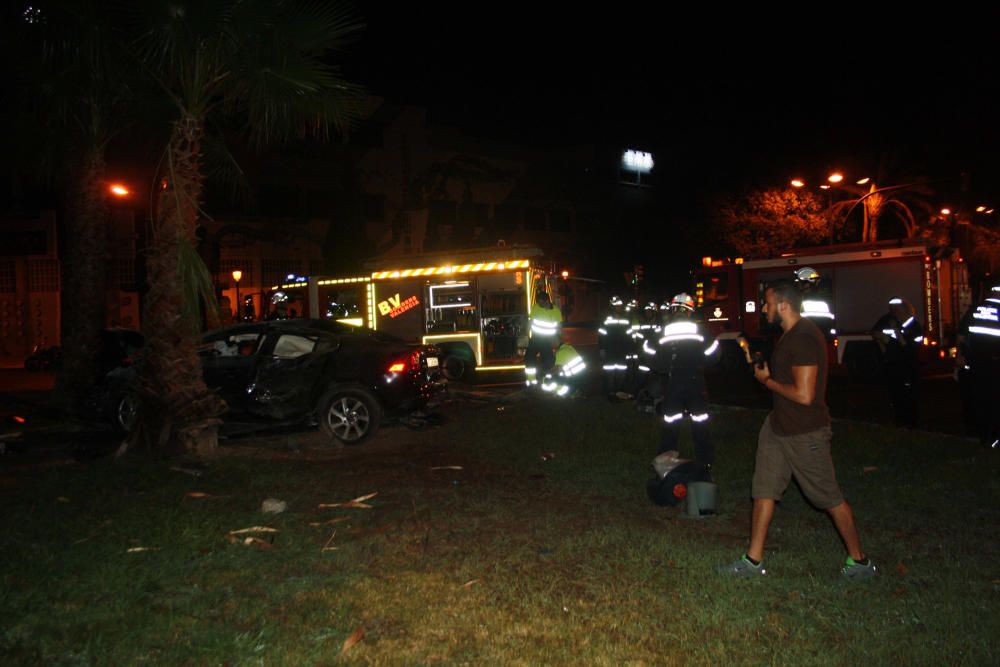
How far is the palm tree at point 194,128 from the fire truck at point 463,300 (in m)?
7.83

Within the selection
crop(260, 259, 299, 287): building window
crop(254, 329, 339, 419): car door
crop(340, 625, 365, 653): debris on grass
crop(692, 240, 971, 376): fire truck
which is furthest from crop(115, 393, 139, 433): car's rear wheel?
crop(260, 259, 299, 287): building window

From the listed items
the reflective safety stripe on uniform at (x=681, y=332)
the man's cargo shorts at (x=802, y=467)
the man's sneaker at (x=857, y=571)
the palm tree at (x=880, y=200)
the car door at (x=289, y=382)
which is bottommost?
the man's sneaker at (x=857, y=571)

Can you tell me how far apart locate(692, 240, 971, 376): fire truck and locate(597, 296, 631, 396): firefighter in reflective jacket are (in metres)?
5.36

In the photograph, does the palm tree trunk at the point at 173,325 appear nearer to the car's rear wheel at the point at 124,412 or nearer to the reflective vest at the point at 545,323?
the car's rear wheel at the point at 124,412

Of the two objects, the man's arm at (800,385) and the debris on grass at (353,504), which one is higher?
the man's arm at (800,385)

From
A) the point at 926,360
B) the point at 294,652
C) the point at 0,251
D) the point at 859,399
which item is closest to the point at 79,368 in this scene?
the point at 294,652

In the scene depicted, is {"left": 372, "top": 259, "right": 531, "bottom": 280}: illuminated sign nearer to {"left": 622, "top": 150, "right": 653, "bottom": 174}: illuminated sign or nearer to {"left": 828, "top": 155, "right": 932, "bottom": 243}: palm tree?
{"left": 828, "top": 155, "right": 932, "bottom": 243}: palm tree

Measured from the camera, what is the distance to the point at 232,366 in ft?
A: 33.6

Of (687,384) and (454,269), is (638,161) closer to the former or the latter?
(454,269)

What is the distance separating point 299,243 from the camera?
128ft

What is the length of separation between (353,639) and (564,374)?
33.6ft

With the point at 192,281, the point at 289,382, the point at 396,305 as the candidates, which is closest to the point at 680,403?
the point at 289,382

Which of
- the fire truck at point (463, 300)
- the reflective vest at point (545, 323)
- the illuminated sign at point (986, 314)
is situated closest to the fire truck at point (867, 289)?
the fire truck at point (463, 300)

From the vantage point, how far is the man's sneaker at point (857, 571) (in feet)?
16.3
